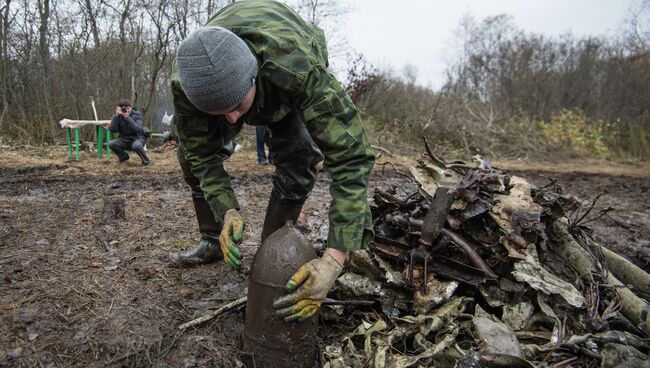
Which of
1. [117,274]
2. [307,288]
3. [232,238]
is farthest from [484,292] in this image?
[117,274]

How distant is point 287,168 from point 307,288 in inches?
36.5

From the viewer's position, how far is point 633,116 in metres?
16.1

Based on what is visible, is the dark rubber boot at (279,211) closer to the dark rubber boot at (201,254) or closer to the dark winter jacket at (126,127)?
the dark rubber boot at (201,254)

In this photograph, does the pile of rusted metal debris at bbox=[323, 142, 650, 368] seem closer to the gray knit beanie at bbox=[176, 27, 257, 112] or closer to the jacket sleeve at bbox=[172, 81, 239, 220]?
the jacket sleeve at bbox=[172, 81, 239, 220]

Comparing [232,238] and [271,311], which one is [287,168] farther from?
[271,311]

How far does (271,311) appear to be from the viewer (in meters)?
1.95

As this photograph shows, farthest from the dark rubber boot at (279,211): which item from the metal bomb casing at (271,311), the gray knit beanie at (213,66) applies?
the gray knit beanie at (213,66)

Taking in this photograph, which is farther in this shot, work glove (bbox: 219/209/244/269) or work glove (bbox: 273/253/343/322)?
work glove (bbox: 219/209/244/269)

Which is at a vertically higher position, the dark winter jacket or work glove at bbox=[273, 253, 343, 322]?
the dark winter jacket

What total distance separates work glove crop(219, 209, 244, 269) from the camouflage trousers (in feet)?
0.65

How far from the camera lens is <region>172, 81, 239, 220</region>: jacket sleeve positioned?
2217 millimetres

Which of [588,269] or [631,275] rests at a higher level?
[588,269]

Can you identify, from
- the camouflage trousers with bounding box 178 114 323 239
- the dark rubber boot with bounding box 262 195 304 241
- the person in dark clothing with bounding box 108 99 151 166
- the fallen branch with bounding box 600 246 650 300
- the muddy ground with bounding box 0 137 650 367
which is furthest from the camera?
the person in dark clothing with bounding box 108 99 151 166

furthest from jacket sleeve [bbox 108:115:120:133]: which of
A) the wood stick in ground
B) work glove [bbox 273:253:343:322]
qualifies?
work glove [bbox 273:253:343:322]
